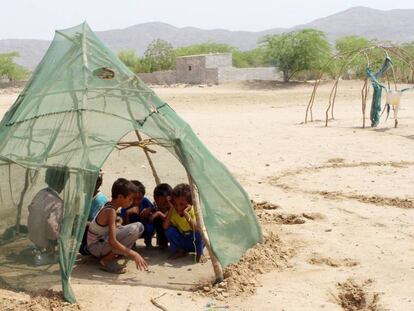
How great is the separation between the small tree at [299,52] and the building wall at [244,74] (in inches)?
64.3

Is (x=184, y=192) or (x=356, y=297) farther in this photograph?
(x=184, y=192)

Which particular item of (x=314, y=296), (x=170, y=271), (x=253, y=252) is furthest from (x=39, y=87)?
(x=314, y=296)

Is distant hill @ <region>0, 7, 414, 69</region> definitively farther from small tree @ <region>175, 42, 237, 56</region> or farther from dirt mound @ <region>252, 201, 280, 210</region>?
dirt mound @ <region>252, 201, 280, 210</region>

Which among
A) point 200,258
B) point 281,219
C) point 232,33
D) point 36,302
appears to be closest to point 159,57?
point 281,219

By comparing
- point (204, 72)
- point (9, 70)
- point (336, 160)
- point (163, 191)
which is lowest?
point (336, 160)

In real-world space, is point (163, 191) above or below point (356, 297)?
above

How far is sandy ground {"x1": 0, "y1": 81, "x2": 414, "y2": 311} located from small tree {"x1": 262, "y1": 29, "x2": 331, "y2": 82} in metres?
18.0

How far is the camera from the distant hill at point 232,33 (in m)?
134

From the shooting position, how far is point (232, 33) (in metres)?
160

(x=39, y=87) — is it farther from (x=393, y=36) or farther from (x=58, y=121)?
(x=393, y=36)

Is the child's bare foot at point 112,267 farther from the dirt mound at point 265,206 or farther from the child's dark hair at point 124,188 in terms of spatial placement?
the dirt mound at point 265,206

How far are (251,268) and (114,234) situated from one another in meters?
1.18

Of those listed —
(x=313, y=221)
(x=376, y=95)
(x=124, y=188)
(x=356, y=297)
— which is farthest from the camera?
(x=376, y=95)

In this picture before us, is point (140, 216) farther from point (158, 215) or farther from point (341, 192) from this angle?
point (341, 192)
